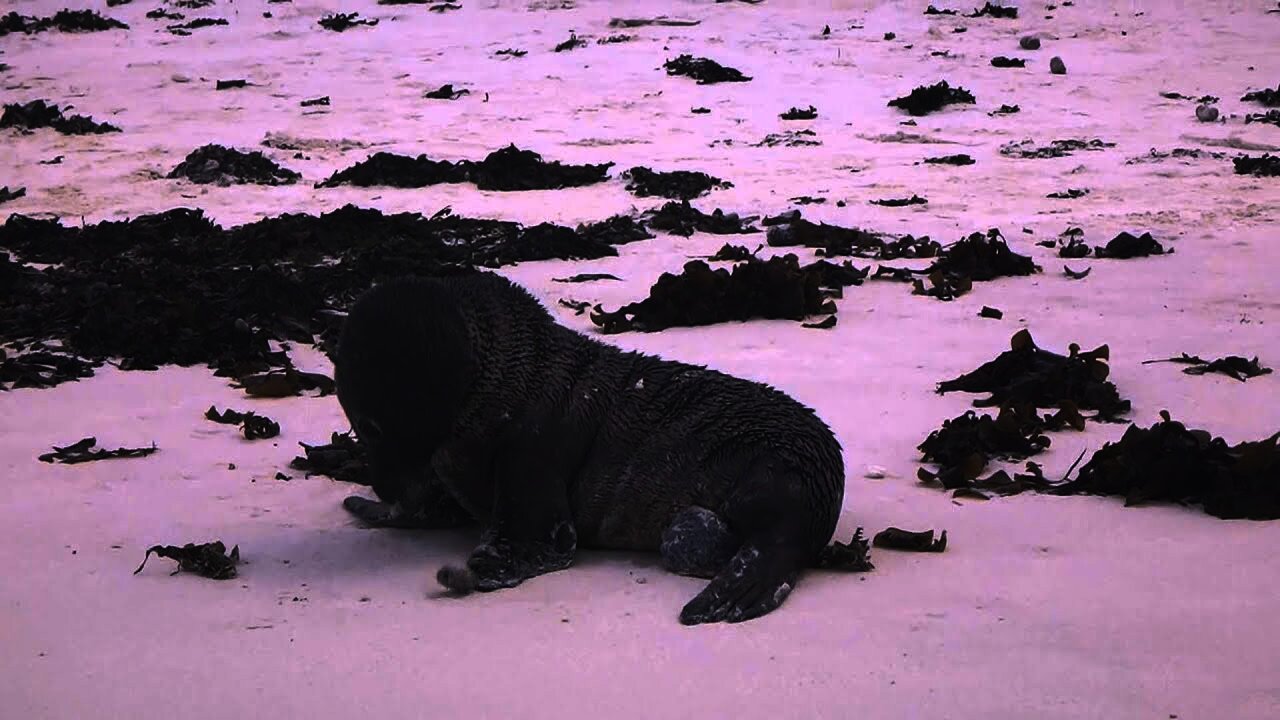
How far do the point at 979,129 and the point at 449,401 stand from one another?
13123 millimetres

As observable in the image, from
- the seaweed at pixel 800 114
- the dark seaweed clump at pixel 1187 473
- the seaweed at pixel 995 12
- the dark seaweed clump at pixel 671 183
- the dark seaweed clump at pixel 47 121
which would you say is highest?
the seaweed at pixel 995 12

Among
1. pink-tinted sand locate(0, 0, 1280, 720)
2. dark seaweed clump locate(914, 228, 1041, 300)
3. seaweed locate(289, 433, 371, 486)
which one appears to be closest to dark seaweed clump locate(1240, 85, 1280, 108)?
pink-tinted sand locate(0, 0, 1280, 720)

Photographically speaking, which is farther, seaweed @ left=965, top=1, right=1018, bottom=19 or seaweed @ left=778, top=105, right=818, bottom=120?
seaweed @ left=965, top=1, right=1018, bottom=19

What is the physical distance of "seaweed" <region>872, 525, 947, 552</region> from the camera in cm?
461

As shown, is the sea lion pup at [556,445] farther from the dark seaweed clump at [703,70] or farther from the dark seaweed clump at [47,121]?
the dark seaweed clump at [703,70]

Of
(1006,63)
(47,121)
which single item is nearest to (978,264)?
(1006,63)

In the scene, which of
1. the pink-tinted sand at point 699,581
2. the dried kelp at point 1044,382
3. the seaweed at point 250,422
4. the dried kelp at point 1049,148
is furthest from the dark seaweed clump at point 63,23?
A: the dried kelp at point 1044,382

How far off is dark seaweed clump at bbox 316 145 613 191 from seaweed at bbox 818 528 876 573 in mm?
9633

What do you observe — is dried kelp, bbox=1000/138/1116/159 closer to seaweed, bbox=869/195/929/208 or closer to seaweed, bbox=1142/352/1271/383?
seaweed, bbox=869/195/929/208

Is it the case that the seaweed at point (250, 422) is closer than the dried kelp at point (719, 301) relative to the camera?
Yes

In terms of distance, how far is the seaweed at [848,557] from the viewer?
175 inches

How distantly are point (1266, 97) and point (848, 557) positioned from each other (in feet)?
51.4

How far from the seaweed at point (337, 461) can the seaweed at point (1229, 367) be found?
4.20 m

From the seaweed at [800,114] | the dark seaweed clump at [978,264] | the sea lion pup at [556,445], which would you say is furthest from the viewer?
the seaweed at [800,114]
